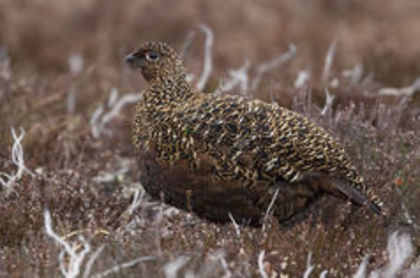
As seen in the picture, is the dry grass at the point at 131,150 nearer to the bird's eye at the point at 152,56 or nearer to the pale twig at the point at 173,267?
the pale twig at the point at 173,267

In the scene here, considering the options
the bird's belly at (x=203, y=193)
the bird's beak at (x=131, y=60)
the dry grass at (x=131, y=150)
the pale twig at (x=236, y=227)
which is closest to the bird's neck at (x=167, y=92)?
the bird's beak at (x=131, y=60)

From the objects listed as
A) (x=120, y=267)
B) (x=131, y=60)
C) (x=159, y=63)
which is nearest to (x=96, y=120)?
(x=131, y=60)

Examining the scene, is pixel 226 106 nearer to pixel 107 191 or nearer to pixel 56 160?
pixel 107 191

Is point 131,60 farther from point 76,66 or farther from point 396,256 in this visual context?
point 76,66

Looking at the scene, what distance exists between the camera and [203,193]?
137 inches

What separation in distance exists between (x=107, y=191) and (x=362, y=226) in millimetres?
1721

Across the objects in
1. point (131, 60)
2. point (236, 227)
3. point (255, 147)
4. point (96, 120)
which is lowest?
point (96, 120)

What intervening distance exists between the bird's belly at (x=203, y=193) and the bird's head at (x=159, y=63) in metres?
0.62

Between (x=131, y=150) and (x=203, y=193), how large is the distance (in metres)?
2.04

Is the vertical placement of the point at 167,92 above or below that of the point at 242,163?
above

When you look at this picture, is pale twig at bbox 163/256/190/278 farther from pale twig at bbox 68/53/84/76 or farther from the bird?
pale twig at bbox 68/53/84/76

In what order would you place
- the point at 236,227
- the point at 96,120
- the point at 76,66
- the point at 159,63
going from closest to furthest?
the point at 236,227 < the point at 159,63 < the point at 96,120 < the point at 76,66

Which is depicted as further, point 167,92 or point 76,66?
point 76,66

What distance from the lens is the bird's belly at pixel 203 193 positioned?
136 inches
